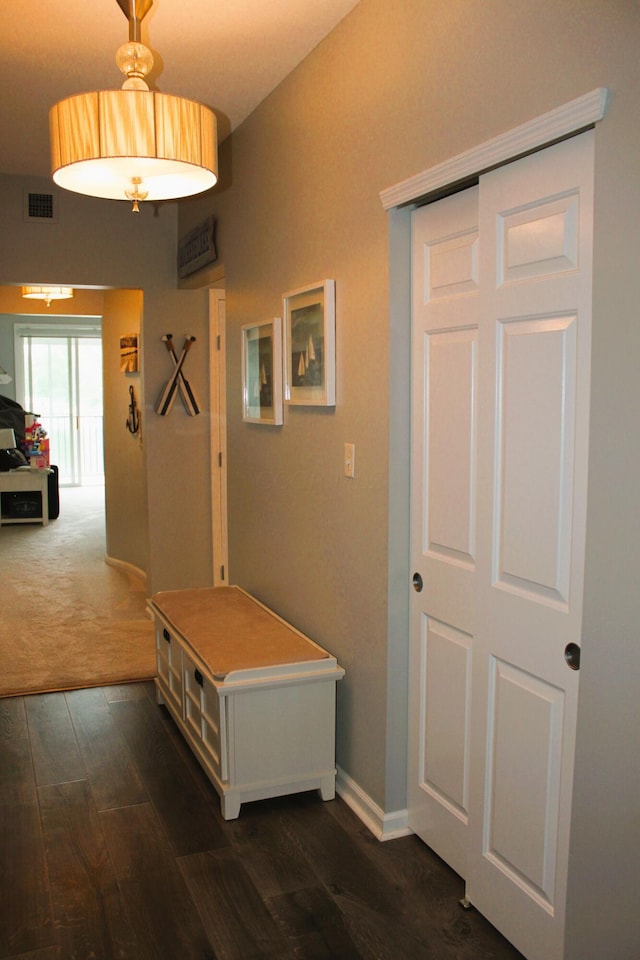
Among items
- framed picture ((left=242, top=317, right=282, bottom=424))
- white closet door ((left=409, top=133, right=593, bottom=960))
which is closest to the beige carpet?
framed picture ((left=242, top=317, right=282, bottom=424))

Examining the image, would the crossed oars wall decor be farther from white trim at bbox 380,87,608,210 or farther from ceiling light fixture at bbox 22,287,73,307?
white trim at bbox 380,87,608,210

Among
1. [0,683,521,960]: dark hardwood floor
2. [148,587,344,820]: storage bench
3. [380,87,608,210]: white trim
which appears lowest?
[0,683,521,960]: dark hardwood floor

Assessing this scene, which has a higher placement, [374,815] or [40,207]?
[40,207]

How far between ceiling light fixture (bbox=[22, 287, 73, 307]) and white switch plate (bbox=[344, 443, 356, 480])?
5221 millimetres

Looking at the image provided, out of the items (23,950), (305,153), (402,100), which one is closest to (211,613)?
(23,950)

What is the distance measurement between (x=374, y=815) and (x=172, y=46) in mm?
2874

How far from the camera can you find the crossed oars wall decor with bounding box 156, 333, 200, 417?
5270mm

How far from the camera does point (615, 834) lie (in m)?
1.87

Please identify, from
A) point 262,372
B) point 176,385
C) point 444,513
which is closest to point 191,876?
point 444,513

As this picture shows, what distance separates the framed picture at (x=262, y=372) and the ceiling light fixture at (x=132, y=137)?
1.35 metres

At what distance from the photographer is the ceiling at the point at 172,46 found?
282 centimetres

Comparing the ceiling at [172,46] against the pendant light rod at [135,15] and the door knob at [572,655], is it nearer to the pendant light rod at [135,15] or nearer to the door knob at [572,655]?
the pendant light rod at [135,15]

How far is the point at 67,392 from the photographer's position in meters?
11.9

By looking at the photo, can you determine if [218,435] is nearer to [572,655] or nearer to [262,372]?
[262,372]
